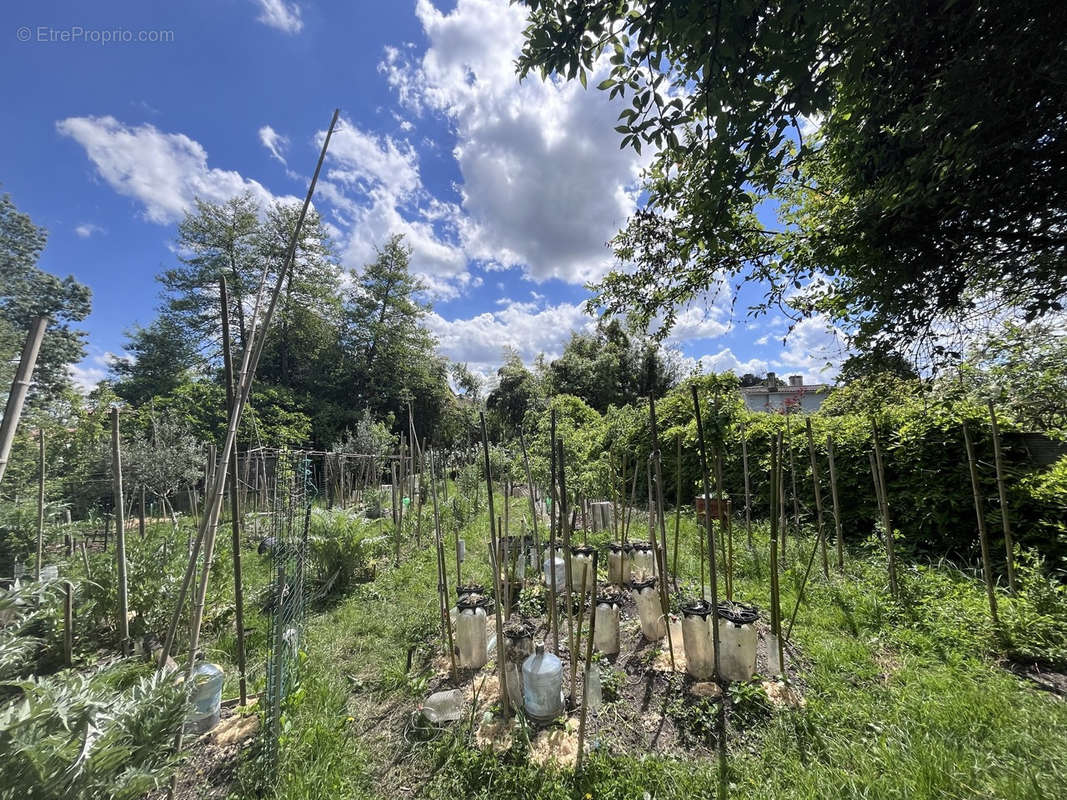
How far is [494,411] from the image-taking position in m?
22.4

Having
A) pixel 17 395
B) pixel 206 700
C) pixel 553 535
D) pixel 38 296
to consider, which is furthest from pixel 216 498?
pixel 38 296

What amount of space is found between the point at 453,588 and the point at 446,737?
1.96m

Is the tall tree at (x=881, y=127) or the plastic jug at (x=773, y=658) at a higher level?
the tall tree at (x=881, y=127)

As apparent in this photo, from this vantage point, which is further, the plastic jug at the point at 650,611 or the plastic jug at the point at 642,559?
the plastic jug at the point at 642,559

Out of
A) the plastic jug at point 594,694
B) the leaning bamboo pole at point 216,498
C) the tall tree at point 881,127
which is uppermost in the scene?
the tall tree at point 881,127

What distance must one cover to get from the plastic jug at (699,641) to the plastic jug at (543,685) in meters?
0.94

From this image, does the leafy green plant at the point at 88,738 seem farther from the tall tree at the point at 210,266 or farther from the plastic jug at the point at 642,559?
the tall tree at the point at 210,266

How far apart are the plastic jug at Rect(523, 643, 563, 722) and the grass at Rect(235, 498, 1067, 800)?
21 cm

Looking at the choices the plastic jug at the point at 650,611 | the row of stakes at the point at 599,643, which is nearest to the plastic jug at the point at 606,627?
the row of stakes at the point at 599,643

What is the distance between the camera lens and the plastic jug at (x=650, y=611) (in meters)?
3.15

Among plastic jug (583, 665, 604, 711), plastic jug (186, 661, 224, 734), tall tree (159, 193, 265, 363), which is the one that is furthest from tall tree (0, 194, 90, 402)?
plastic jug (583, 665, 604, 711)

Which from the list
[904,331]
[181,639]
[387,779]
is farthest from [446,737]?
[904,331]

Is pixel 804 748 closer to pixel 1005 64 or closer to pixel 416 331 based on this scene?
pixel 1005 64

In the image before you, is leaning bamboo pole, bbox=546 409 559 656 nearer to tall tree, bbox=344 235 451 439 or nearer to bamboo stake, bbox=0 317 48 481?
bamboo stake, bbox=0 317 48 481
